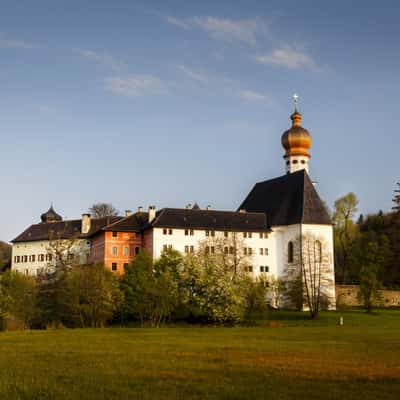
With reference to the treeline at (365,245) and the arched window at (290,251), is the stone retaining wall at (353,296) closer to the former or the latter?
the treeline at (365,245)

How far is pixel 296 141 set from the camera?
8900 centimetres

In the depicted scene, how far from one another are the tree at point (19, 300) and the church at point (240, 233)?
16782 mm

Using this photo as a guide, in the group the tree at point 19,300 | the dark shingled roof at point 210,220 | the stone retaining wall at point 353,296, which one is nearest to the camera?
the tree at point 19,300

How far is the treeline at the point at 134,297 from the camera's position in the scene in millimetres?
56562

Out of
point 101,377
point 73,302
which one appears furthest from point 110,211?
point 101,377

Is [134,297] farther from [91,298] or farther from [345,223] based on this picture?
[345,223]

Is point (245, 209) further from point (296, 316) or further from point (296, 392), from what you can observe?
point (296, 392)

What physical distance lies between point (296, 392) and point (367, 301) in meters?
52.4

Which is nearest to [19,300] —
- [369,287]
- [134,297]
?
[134,297]

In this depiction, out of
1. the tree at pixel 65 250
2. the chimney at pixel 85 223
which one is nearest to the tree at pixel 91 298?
the tree at pixel 65 250

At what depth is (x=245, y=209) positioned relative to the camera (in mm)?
88750

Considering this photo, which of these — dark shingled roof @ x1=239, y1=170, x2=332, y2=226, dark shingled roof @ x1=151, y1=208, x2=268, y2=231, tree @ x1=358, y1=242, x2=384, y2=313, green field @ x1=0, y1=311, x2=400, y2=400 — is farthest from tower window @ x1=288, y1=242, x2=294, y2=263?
green field @ x1=0, y1=311, x2=400, y2=400

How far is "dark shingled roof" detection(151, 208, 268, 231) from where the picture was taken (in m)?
75.0

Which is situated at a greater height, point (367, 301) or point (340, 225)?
point (340, 225)
